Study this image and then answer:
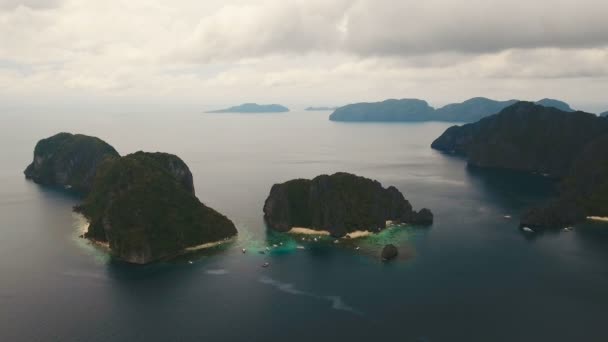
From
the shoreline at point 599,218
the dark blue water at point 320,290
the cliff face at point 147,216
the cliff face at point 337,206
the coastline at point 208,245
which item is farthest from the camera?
the shoreline at point 599,218

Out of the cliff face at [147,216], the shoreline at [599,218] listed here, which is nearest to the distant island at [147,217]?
the cliff face at [147,216]

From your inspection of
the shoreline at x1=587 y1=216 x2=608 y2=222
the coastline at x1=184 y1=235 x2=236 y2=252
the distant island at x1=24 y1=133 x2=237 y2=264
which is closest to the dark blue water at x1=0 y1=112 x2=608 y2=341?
the coastline at x1=184 y1=235 x2=236 y2=252

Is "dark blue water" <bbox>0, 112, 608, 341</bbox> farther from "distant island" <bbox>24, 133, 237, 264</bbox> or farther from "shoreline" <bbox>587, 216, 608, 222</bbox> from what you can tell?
"shoreline" <bbox>587, 216, 608, 222</bbox>

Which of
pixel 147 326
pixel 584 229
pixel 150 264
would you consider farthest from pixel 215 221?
pixel 584 229

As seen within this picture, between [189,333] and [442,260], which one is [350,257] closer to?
[442,260]

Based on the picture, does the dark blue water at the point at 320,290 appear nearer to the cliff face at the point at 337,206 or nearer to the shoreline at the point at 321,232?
the shoreline at the point at 321,232

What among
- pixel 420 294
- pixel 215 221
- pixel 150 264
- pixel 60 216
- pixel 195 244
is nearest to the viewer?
pixel 420 294
